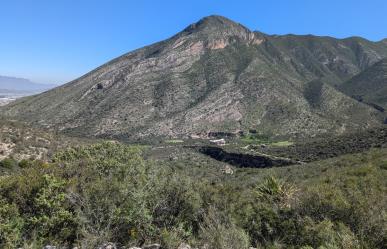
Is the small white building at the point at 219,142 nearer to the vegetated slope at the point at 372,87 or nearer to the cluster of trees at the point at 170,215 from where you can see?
the vegetated slope at the point at 372,87

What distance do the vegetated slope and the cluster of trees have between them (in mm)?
123464

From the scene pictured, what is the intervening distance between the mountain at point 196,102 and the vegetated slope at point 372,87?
52.9 feet

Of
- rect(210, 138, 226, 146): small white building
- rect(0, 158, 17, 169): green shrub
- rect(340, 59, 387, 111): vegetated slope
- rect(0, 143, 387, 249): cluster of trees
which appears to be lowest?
rect(210, 138, 226, 146): small white building

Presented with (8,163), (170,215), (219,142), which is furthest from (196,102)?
(170,215)

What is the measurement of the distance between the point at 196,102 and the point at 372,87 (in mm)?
83422

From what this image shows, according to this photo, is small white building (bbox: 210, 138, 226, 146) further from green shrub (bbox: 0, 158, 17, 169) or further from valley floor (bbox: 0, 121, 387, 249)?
valley floor (bbox: 0, 121, 387, 249)

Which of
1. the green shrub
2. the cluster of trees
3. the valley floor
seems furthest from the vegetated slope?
the cluster of trees

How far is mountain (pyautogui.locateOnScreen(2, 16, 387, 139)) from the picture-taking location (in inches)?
4815

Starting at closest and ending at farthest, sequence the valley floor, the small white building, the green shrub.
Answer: the valley floor < the green shrub < the small white building

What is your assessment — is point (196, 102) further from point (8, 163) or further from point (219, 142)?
point (8, 163)

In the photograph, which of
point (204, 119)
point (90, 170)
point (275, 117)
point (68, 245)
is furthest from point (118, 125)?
point (68, 245)

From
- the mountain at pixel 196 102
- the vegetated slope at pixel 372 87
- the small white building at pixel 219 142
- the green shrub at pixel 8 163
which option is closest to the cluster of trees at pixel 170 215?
the green shrub at pixel 8 163

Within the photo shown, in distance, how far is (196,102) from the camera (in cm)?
13475

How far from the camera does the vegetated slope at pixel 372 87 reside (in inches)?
5794
